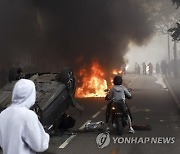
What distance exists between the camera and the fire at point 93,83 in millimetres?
24766

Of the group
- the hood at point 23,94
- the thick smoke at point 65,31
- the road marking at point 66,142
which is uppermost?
the thick smoke at point 65,31

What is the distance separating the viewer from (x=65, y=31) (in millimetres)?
28047

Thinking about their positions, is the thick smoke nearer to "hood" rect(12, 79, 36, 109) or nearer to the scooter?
the scooter

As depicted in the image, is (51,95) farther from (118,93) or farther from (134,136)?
(134,136)

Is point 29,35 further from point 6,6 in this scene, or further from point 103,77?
point 103,77

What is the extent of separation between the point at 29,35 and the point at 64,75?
58.2 ft

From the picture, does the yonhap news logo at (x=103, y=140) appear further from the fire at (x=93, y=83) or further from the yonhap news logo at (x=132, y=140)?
the fire at (x=93, y=83)

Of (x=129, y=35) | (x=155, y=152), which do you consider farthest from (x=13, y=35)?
(x=155, y=152)

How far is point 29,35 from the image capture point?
27469mm

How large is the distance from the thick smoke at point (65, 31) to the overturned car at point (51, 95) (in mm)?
15126

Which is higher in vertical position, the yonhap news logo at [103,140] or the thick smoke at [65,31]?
the thick smoke at [65,31]

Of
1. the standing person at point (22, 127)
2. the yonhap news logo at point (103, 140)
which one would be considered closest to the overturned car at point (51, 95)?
the yonhap news logo at point (103, 140)

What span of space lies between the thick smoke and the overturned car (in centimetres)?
1513

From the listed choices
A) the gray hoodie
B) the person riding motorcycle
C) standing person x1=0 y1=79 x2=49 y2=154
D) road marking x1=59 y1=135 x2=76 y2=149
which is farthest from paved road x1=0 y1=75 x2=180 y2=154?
standing person x1=0 y1=79 x2=49 y2=154
